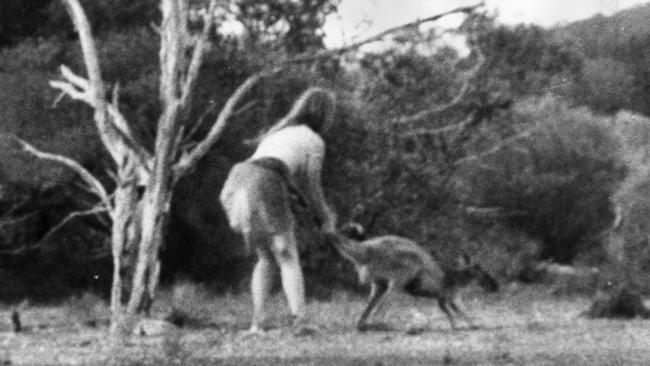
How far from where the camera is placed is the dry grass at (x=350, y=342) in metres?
7.64

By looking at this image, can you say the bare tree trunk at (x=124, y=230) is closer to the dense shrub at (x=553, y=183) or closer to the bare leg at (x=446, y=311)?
the bare leg at (x=446, y=311)

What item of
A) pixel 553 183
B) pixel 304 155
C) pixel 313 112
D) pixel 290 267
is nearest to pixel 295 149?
pixel 304 155

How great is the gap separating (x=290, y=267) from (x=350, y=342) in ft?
3.23

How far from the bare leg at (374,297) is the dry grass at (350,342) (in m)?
0.12

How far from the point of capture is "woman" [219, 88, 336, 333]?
10.2 m

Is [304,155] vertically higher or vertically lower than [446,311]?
higher

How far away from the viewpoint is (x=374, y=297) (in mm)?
11461

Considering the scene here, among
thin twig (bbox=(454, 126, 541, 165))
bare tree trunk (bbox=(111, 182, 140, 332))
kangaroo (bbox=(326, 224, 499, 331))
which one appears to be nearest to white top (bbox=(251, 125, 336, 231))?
kangaroo (bbox=(326, 224, 499, 331))

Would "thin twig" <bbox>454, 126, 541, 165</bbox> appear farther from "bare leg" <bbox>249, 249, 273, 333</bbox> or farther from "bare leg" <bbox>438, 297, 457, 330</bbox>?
"bare leg" <bbox>249, 249, 273, 333</bbox>

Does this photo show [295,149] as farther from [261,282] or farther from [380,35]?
[380,35]

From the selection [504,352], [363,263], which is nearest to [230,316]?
[363,263]

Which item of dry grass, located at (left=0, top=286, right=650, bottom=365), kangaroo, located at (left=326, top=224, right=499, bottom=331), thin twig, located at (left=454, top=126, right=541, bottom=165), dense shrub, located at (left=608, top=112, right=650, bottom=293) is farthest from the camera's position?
thin twig, located at (left=454, top=126, right=541, bottom=165)

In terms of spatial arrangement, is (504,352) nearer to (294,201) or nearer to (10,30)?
(294,201)

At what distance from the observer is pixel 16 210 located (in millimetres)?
18938
